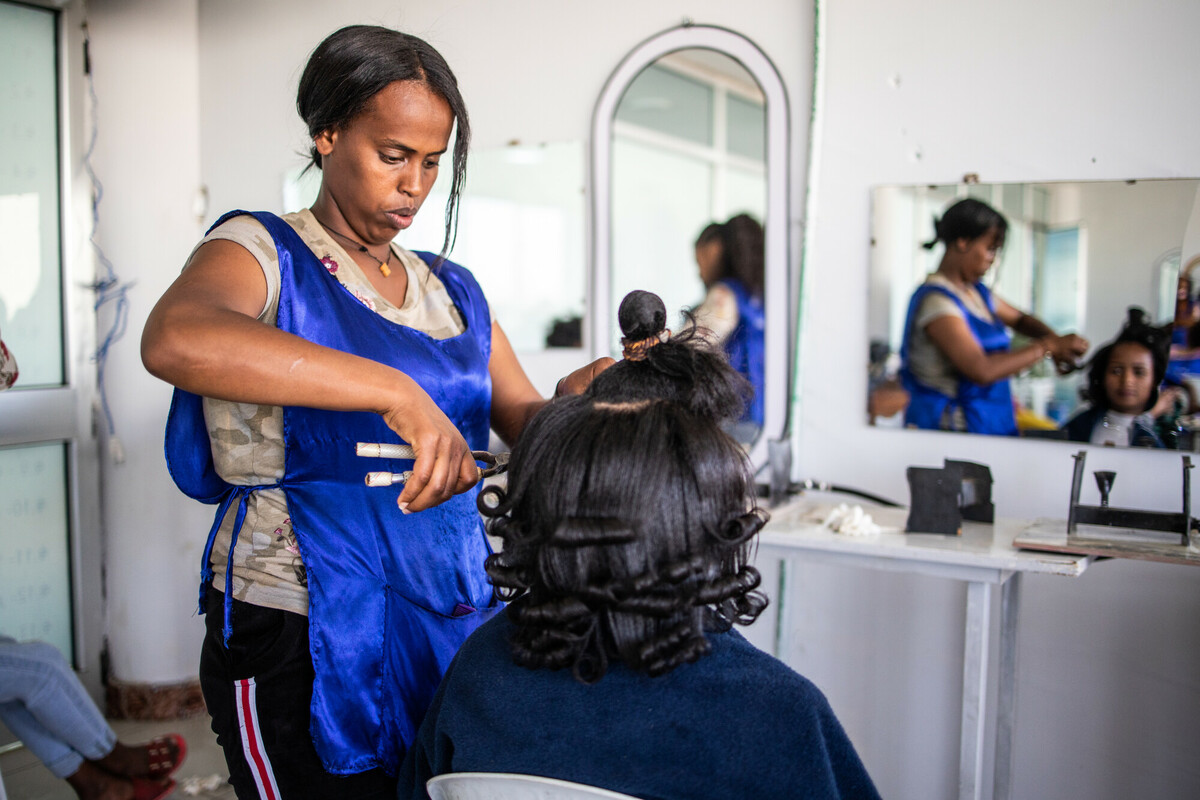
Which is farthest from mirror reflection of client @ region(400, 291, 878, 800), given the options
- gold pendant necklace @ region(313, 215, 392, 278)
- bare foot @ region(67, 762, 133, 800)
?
bare foot @ region(67, 762, 133, 800)

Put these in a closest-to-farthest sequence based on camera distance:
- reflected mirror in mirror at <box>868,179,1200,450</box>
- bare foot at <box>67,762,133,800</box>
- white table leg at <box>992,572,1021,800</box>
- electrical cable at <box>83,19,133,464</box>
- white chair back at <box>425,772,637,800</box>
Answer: white chair back at <box>425,772,637,800</box>
reflected mirror in mirror at <box>868,179,1200,450</box>
white table leg at <box>992,572,1021,800</box>
bare foot at <box>67,762,133,800</box>
electrical cable at <box>83,19,133,464</box>

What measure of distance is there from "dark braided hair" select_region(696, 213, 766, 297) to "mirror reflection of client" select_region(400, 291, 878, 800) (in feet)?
4.99

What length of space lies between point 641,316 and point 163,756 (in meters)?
2.12

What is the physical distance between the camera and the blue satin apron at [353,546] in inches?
41.9

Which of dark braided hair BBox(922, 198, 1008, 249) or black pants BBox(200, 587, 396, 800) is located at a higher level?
dark braided hair BBox(922, 198, 1008, 249)

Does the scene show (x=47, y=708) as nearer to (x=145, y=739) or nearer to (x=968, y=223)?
(x=145, y=739)

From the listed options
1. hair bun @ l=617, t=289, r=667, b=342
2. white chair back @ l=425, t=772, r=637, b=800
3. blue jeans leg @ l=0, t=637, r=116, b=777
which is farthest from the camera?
blue jeans leg @ l=0, t=637, r=116, b=777

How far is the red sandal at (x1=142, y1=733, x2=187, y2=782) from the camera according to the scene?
2445 mm

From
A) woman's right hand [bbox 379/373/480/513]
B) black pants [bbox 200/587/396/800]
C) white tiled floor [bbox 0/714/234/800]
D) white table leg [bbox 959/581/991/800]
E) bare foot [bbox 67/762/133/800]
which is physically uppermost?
woman's right hand [bbox 379/373/480/513]

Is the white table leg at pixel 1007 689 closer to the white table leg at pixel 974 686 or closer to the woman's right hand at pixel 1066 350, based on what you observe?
the white table leg at pixel 974 686

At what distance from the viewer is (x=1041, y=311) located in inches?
82.7

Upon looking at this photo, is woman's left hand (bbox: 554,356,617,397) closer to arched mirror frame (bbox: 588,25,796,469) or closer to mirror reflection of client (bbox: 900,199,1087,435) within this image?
arched mirror frame (bbox: 588,25,796,469)

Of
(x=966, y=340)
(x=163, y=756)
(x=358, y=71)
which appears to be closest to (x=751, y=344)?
(x=966, y=340)

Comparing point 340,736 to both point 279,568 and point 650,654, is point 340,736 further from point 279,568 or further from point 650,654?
point 650,654
